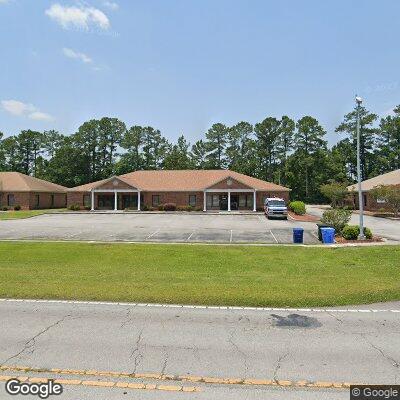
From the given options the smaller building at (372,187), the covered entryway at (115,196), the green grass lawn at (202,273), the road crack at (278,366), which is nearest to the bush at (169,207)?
the covered entryway at (115,196)

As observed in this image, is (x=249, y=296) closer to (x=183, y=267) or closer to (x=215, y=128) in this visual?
(x=183, y=267)

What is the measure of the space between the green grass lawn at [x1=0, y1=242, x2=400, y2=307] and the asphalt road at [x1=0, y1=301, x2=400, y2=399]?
1.05m

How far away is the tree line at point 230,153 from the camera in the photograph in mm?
80312

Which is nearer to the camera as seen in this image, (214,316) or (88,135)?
(214,316)

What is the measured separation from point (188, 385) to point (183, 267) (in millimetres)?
9460

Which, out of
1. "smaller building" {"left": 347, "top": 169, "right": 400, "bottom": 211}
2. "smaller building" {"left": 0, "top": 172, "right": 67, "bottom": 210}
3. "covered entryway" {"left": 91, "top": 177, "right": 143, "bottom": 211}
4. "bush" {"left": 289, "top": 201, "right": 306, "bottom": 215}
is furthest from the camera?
"smaller building" {"left": 0, "top": 172, "right": 67, "bottom": 210}

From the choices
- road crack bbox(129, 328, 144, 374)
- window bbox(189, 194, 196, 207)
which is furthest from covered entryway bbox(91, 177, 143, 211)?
road crack bbox(129, 328, 144, 374)

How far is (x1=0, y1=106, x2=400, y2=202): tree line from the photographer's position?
3162 inches

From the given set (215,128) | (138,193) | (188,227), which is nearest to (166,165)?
(215,128)

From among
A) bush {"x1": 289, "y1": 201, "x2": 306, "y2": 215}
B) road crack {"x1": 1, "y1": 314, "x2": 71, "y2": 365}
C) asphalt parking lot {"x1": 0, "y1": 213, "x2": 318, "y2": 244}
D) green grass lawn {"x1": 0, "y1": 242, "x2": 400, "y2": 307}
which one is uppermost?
bush {"x1": 289, "y1": 201, "x2": 306, "y2": 215}

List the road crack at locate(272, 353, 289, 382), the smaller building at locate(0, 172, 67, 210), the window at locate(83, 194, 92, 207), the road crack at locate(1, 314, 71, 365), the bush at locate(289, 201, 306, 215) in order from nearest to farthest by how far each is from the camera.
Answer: the road crack at locate(272, 353, 289, 382) → the road crack at locate(1, 314, 71, 365) → the bush at locate(289, 201, 306, 215) → the window at locate(83, 194, 92, 207) → the smaller building at locate(0, 172, 67, 210)

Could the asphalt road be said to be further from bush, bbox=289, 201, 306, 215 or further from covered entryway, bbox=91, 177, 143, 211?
covered entryway, bbox=91, 177, 143, 211

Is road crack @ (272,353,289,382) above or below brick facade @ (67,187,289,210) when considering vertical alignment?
below

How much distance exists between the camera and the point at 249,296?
1033 cm
